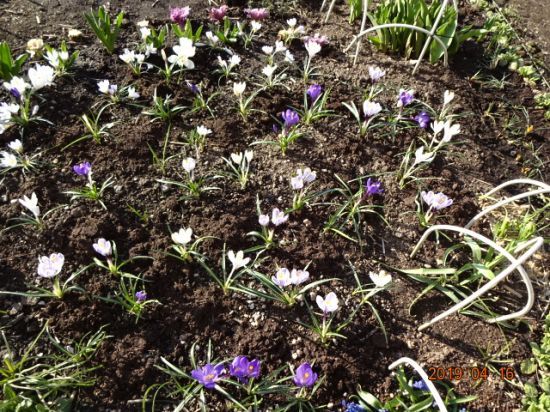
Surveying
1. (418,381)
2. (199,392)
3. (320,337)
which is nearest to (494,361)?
(418,381)

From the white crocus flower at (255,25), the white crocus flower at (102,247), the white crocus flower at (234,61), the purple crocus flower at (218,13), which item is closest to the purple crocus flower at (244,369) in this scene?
the white crocus flower at (102,247)

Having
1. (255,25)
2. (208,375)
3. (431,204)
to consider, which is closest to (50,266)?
(208,375)

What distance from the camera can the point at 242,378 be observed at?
174cm

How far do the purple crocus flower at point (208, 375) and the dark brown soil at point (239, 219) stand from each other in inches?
9.6

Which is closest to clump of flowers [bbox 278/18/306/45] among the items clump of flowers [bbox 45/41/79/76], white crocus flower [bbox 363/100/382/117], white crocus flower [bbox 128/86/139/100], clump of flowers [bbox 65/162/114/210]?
white crocus flower [bbox 363/100/382/117]

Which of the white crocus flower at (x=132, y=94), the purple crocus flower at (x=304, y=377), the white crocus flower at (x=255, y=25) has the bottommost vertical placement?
the purple crocus flower at (x=304, y=377)

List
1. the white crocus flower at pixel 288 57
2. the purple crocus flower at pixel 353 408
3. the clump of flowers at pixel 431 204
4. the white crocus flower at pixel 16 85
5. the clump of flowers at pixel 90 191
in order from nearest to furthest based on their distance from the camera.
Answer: the purple crocus flower at pixel 353 408 → the clump of flowers at pixel 431 204 → the clump of flowers at pixel 90 191 → the white crocus flower at pixel 16 85 → the white crocus flower at pixel 288 57

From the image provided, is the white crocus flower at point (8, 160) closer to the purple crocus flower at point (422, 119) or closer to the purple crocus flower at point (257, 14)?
the purple crocus flower at point (257, 14)

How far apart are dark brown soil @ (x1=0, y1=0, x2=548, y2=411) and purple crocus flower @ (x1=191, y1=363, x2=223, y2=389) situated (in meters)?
0.24

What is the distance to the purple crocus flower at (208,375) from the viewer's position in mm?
1647

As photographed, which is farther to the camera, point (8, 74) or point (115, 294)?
point (8, 74)

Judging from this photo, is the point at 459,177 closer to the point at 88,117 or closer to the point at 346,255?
the point at 346,255

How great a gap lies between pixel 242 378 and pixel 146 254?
0.80m

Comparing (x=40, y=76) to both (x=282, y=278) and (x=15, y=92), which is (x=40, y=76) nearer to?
(x=15, y=92)
